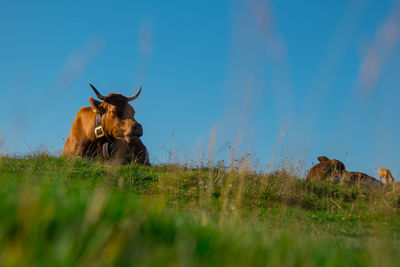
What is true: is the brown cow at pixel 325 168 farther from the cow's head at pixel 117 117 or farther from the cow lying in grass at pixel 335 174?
the cow's head at pixel 117 117

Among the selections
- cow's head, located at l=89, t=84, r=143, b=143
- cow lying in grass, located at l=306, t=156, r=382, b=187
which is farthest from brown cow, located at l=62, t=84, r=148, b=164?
cow lying in grass, located at l=306, t=156, r=382, b=187

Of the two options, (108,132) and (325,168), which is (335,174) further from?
(108,132)

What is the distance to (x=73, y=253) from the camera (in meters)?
2.04

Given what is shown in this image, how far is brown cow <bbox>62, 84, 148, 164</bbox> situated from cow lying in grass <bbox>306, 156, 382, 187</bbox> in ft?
18.2

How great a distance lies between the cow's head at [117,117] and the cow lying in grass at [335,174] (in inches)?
216

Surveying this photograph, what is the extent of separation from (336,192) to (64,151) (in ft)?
29.5

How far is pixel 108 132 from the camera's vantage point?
512 inches

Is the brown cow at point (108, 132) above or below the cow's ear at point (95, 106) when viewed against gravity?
below

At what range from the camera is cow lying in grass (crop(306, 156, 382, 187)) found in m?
12.8

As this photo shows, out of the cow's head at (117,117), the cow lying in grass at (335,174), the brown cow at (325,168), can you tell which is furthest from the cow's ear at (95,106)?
the brown cow at (325,168)

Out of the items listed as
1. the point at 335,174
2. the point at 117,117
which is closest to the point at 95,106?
the point at 117,117

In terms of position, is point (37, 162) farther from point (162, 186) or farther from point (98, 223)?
point (98, 223)

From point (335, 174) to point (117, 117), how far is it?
280 inches

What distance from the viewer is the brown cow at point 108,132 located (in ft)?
41.6
